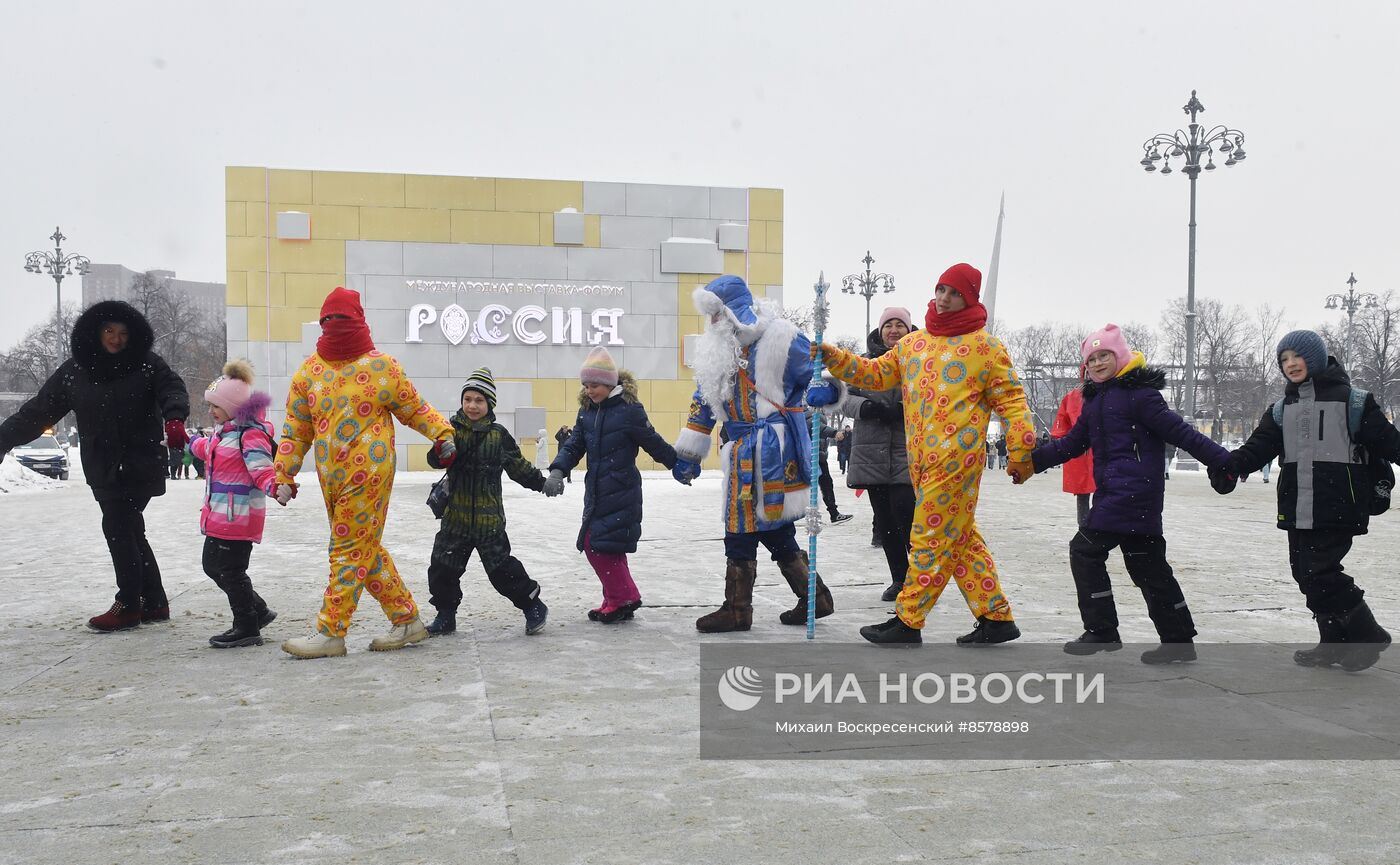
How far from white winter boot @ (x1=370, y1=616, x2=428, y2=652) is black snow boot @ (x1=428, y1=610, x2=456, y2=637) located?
31 cm

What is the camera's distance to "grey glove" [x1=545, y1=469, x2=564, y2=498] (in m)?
5.86

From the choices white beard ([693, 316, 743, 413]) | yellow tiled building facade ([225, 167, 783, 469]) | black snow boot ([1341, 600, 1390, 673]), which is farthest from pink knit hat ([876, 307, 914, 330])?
yellow tiled building facade ([225, 167, 783, 469])

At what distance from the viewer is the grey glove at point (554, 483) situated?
5862 millimetres

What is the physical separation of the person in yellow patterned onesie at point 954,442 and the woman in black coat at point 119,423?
3682 mm

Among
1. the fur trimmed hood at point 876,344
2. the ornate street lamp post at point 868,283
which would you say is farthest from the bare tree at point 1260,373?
the fur trimmed hood at point 876,344

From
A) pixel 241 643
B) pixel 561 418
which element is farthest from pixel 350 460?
pixel 561 418

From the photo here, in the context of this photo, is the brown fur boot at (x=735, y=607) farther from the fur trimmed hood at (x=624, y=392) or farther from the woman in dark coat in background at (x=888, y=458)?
the woman in dark coat in background at (x=888, y=458)

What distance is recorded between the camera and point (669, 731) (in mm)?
3820

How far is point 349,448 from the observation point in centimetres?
519

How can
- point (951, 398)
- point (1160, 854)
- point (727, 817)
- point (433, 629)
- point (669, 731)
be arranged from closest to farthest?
point (1160, 854) < point (727, 817) < point (669, 731) < point (951, 398) < point (433, 629)

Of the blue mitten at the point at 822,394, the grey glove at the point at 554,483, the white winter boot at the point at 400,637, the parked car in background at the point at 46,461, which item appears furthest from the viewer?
the parked car in background at the point at 46,461

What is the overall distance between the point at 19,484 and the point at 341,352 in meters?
21.0

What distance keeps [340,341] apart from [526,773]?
2.64m

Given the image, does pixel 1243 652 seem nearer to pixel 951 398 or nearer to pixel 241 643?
pixel 951 398
